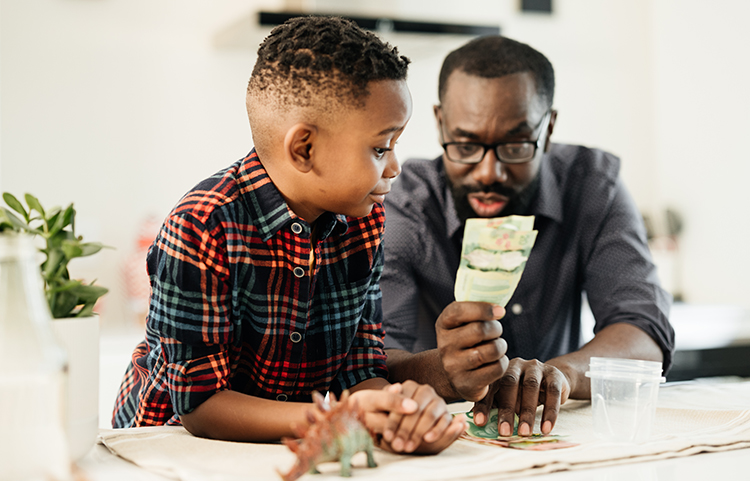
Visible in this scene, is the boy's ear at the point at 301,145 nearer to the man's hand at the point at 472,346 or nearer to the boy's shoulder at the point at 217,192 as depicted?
the boy's shoulder at the point at 217,192

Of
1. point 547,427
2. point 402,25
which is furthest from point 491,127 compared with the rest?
point 402,25

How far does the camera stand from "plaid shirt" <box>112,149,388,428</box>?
85cm

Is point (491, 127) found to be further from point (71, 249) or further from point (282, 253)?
point (71, 249)

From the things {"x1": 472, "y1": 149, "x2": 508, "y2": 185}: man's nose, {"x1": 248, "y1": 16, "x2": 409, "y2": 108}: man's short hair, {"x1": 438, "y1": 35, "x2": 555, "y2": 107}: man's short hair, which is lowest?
{"x1": 472, "y1": 149, "x2": 508, "y2": 185}: man's nose

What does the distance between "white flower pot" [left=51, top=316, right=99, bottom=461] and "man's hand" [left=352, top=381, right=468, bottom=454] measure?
283mm

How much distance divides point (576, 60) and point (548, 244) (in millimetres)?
2000

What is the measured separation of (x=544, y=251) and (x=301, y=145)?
2.83 ft

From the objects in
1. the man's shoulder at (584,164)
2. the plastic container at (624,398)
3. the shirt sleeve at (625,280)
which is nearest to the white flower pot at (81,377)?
the plastic container at (624,398)

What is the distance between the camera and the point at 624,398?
0.83 m

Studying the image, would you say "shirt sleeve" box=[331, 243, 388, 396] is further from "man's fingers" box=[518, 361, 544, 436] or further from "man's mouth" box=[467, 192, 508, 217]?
"man's mouth" box=[467, 192, 508, 217]

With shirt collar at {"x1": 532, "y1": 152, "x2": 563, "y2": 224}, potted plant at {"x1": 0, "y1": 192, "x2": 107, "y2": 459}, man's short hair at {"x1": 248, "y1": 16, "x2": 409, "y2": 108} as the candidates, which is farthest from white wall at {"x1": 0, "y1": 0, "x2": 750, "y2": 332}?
potted plant at {"x1": 0, "y1": 192, "x2": 107, "y2": 459}

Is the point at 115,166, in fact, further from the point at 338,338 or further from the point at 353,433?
the point at 353,433

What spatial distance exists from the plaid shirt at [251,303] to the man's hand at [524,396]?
211 mm

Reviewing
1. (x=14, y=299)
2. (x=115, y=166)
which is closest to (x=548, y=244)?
(x=14, y=299)
